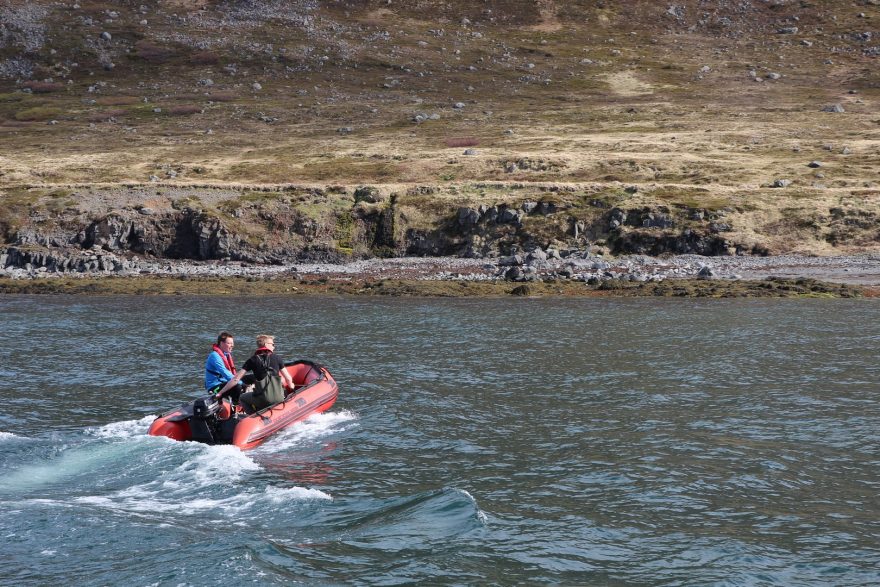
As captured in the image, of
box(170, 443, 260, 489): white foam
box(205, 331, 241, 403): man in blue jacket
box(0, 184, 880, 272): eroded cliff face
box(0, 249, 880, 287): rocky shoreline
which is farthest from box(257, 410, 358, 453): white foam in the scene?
box(0, 184, 880, 272): eroded cliff face

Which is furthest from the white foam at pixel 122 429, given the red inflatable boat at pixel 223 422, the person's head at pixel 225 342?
the person's head at pixel 225 342

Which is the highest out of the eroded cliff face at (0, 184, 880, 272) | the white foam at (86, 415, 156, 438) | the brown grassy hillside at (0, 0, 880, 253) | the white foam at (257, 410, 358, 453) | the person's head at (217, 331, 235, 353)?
the brown grassy hillside at (0, 0, 880, 253)

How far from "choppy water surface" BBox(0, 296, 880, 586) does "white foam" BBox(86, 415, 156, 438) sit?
11 centimetres

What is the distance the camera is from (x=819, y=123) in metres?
102

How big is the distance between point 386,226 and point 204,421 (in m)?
45.2

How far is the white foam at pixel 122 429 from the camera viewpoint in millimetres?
21344

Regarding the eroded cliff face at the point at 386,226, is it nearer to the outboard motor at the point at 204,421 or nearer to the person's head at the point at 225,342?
the person's head at the point at 225,342

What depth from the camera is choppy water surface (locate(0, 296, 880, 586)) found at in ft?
45.1

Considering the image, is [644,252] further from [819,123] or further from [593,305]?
[819,123]

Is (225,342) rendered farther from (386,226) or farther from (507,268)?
(386,226)

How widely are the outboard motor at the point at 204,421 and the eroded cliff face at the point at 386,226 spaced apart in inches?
1667

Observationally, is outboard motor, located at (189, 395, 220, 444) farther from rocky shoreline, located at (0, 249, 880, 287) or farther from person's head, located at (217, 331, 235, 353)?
rocky shoreline, located at (0, 249, 880, 287)

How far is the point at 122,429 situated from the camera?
21672 millimetres

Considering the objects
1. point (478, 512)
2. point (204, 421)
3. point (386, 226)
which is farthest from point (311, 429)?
point (386, 226)
